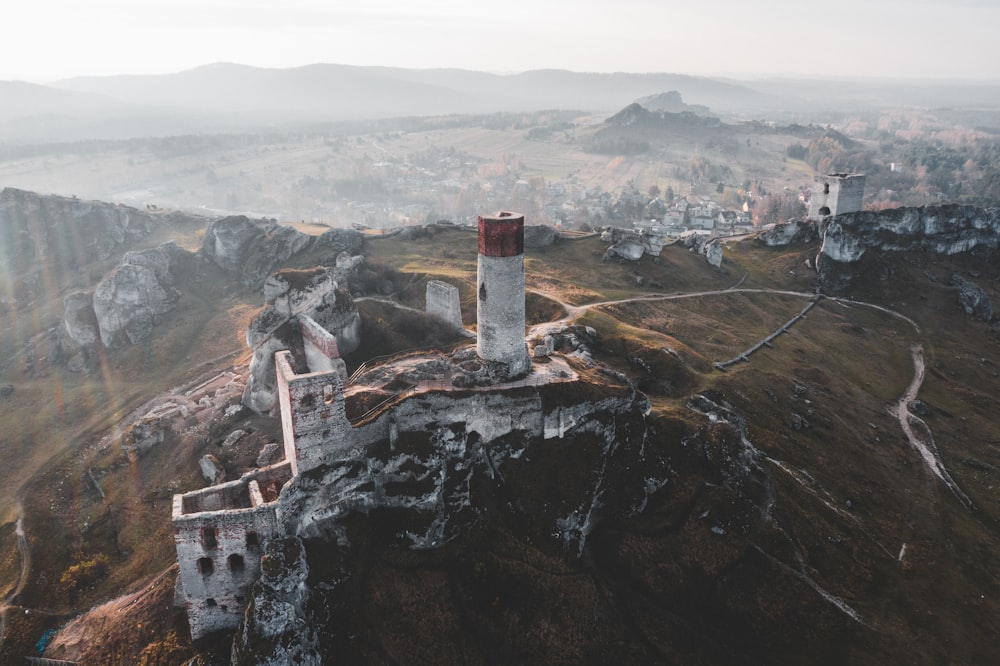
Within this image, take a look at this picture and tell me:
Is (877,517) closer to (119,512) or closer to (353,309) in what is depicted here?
(353,309)

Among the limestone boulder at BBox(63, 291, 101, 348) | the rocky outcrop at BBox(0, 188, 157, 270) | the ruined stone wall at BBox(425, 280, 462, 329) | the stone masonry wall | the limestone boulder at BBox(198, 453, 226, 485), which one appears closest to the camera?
the stone masonry wall

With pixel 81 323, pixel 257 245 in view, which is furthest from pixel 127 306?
pixel 257 245

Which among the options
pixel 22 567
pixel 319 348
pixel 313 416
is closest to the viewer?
pixel 313 416

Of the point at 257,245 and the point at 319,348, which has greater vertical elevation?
the point at 319,348

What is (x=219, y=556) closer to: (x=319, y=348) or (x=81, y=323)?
(x=319, y=348)

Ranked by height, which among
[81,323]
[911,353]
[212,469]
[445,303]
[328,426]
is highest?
[445,303]

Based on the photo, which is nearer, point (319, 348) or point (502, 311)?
point (502, 311)

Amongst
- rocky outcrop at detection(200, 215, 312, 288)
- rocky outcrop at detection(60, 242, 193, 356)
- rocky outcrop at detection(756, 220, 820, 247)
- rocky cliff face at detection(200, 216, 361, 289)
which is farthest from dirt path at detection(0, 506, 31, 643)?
rocky outcrop at detection(756, 220, 820, 247)

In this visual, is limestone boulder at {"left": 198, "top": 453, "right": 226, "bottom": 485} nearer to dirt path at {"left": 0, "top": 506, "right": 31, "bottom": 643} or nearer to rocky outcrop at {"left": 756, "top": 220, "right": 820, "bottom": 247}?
dirt path at {"left": 0, "top": 506, "right": 31, "bottom": 643}
